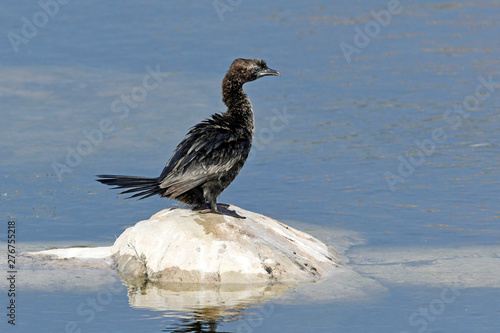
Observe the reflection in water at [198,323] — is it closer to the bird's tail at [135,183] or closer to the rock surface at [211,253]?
the rock surface at [211,253]

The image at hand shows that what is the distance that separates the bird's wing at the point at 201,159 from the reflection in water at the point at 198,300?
1.00m

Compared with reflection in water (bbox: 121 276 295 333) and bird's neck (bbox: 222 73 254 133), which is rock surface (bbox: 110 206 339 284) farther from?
bird's neck (bbox: 222 73 254 133)

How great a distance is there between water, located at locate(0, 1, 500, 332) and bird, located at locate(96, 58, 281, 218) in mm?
1126

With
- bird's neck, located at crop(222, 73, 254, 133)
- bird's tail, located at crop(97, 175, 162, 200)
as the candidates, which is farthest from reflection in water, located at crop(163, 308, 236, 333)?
bird's neck, located at crop(222, 73, 254, 133)

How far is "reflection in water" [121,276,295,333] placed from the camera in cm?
782

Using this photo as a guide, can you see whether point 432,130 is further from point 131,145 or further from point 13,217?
point 13,217

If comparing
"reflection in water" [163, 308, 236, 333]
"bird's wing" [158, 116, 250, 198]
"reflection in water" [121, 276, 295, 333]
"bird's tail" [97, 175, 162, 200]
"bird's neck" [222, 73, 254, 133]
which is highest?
"bird's neck" [222, 73, 254, 133]

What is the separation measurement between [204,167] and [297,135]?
569 cm

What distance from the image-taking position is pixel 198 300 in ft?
27.5

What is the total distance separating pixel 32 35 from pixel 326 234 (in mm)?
10503

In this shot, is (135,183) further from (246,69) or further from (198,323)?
(198,323)

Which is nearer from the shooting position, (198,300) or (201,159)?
(198,300)

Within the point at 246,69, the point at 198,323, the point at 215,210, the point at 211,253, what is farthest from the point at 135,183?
the point at 198,323

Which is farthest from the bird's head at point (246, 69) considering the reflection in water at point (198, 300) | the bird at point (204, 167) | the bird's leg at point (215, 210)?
the reflection in water at point (198, 300)
